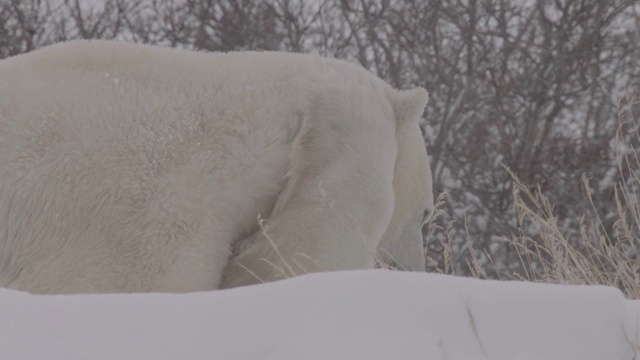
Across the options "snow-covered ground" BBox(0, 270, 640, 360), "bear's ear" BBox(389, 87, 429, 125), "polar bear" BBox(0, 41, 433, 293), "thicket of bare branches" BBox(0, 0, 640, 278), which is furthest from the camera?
"thicket of bare branches" BBox(0, 0, 640, 278)

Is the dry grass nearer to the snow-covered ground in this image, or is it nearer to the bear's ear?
the bear's ear

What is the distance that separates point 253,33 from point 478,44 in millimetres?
2009

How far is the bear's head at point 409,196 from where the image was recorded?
3.28 m

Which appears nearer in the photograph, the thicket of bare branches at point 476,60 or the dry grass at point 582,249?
the dry grass at point 582,249

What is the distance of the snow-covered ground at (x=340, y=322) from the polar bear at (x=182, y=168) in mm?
835

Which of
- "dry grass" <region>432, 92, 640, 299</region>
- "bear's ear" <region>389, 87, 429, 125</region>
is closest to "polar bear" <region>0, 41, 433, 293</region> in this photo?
"bear's ear" <region>389, 87, 429, 125</region>

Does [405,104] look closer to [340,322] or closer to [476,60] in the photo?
[340,322]

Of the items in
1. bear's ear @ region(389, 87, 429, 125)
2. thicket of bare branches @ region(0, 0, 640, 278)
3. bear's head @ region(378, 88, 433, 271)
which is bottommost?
thicket of bare branches @ region(0, 0, 640, 278)

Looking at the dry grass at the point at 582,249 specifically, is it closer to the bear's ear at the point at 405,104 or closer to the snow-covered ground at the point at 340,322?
the bear's ear at the point at 405,104

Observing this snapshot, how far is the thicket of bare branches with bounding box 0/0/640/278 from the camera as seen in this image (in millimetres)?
8688

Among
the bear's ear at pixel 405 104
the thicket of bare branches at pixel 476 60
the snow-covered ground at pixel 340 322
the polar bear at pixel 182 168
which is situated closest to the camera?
the snow-covered ground at pixel 340 322

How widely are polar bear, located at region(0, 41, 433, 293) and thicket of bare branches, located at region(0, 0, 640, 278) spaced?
5737 mm

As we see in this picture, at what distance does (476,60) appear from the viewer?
8.93m

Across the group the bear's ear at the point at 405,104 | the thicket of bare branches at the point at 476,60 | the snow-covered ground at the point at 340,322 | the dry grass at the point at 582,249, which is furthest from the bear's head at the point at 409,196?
the thicket of bare branches at the point at 476,60
